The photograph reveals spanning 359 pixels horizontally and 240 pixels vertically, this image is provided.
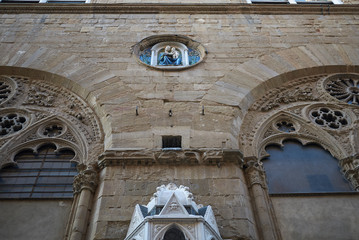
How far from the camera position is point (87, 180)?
6164 millimetres

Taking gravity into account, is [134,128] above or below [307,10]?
below

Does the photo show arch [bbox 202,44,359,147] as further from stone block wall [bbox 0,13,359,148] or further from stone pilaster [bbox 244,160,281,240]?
A: stone pilaster [bbox 244,160,281,240]

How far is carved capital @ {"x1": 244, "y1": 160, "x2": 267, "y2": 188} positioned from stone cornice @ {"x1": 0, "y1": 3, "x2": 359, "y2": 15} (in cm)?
634

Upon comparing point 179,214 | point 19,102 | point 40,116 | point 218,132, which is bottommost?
point 179,214

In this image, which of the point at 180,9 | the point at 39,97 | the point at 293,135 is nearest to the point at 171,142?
the point at 293,135

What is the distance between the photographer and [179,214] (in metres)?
4.45

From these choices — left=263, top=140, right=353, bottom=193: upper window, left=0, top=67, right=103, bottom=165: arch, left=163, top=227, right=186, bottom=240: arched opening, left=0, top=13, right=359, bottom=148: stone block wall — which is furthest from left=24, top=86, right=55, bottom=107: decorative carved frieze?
left=163, top=227, right=186, bottom=240: arched opening

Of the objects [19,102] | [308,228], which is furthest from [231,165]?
[19,102]

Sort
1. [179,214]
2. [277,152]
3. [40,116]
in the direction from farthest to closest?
[40,116] < [277,152] < [179,214]

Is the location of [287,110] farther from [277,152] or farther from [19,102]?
[19,102]

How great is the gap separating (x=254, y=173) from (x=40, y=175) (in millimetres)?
3943

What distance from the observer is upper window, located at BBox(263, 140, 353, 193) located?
22.4 ft

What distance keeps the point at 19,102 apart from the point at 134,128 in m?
3.20

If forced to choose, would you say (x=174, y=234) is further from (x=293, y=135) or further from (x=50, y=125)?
(x=50, y=125)
